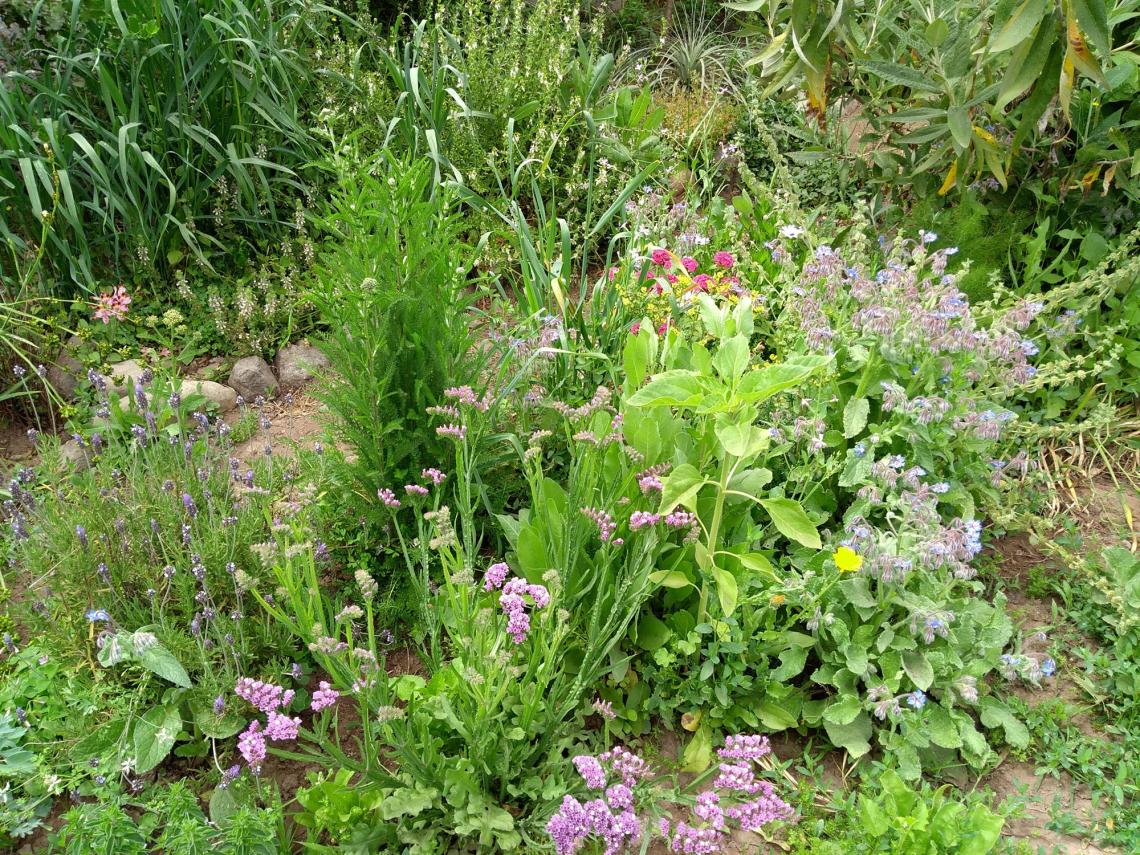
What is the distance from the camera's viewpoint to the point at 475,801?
72.0 inches

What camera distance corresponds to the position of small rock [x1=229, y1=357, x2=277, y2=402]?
11.1 feet

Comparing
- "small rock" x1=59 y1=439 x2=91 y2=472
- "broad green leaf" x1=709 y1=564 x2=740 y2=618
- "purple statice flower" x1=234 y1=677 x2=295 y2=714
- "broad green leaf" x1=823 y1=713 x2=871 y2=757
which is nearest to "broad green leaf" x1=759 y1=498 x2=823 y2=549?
"broad green leaf" x1=709 y1=564 x2=740 y2=618

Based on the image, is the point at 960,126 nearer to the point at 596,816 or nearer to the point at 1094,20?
the point at 1094,20

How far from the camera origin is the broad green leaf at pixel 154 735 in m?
2.01

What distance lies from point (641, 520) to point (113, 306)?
2.40 metres

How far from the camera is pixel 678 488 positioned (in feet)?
6.91

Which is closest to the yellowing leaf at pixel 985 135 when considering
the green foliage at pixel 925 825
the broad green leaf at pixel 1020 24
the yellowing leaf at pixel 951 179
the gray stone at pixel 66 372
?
the yellowing leaf at pixel 951 179

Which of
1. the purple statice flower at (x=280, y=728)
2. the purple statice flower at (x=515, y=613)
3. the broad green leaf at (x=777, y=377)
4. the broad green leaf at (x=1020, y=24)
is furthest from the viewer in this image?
the broad green leaf at (x=1020, y=24)

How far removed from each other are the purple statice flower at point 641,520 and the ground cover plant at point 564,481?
0.06 metres

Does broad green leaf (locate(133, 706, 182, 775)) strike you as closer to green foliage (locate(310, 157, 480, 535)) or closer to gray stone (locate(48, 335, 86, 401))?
green foliage (locate(310, 157, 480, 535))

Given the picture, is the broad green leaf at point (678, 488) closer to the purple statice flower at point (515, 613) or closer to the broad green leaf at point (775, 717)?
the purple statice flower at point (515, 613)

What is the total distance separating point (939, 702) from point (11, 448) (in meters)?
3.20

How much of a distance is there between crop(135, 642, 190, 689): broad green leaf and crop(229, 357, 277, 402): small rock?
1467mm

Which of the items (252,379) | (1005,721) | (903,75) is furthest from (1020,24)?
(252,379)
